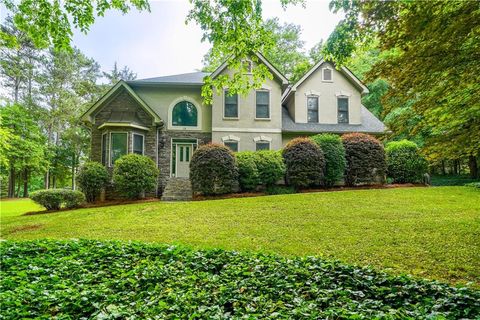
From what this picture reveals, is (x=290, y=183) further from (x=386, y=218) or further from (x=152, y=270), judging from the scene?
(x=152, y=270)

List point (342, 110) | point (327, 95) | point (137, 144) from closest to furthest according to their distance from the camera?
point (137, 144), point (327, 95), point (342, 110)

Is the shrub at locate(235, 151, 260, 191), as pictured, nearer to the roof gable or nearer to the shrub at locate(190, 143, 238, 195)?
the shrub at locate(190, 143, 238, 195)

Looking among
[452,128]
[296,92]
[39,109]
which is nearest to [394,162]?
[296,92]

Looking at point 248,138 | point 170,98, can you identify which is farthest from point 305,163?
point 170,98

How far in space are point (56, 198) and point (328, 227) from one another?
1131cm

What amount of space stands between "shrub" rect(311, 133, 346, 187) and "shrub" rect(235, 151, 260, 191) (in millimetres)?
3237

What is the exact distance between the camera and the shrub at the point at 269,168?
1275 cm

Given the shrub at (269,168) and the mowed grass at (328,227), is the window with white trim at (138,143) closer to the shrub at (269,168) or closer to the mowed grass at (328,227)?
the mowed grass at (328,227)

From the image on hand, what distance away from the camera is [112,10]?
5.69 metres

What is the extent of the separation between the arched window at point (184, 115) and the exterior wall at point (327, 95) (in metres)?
5.81

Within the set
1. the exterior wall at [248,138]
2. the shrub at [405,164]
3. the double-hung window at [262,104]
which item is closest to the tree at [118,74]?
the exterior wall at [248,138]

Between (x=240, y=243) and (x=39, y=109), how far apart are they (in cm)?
2831

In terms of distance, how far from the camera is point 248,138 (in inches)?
611

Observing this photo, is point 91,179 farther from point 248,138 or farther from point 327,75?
point 327,75
